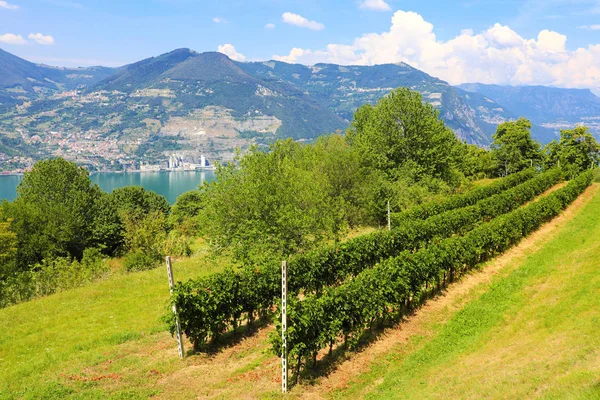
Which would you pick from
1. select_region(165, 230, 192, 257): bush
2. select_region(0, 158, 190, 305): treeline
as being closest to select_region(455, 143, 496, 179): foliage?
select_region(165, 230, 192, 257): bush

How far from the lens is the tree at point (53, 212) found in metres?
41.8

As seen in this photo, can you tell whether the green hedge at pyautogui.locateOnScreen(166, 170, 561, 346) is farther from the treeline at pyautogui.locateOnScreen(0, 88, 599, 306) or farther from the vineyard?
the treeline at pyautogui.locateOnScreen(0, 88, 599, 306)

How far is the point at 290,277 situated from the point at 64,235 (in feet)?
138

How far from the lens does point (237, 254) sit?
Answer: 2398cm

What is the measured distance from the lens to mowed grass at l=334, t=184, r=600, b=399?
9.12 m

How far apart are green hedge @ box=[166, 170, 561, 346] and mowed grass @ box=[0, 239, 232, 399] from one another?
1817 mm

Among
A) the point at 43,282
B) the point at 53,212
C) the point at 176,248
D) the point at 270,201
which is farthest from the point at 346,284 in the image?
the point at 53,212

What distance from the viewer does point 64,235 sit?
155 ft

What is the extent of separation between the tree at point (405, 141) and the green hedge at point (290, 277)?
17039mm

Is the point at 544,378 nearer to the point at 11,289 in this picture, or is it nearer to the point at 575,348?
the point at 575,348

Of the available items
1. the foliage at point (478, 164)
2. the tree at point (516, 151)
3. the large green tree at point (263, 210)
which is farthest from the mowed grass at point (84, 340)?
the tree at point (516, 151)

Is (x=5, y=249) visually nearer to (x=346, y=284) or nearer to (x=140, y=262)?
(x=140, y=262)

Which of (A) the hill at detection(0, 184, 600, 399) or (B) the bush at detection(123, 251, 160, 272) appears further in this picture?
(B) the bush at detection(123, 251, 160, 272)

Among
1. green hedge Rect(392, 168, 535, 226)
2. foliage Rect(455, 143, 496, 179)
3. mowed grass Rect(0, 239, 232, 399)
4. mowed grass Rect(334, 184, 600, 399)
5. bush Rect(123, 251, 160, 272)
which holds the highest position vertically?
foliage Rect(455, 143, 496, 179)
